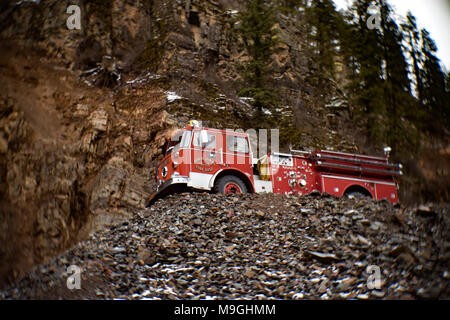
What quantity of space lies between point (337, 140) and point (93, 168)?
45.2 ft

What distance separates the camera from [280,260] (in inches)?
274

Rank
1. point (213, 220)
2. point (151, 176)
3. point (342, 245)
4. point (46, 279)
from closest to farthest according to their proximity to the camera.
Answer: point (46, 279)
point (342, 245)
point (213, 220)
point (151, 176)

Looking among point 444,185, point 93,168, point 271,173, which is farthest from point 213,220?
point 93,168

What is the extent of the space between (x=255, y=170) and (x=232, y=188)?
4.22ft

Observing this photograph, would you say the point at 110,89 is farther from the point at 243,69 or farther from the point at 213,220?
the point at 213,220

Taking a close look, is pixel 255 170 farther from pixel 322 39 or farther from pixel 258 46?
pixel 322 39

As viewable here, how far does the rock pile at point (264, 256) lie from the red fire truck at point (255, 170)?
4.71ft

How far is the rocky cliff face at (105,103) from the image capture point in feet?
42.7

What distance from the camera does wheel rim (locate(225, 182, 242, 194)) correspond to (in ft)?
35.2

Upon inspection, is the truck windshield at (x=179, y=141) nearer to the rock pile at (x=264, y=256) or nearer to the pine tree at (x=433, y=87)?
the rock pile at (x=264, y=256)

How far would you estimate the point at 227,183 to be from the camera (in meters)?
10.8

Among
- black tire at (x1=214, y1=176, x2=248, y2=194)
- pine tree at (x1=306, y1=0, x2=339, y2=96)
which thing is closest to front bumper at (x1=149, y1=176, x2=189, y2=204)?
black tire at (x1=214, y1=176, x2=248, y2=194)

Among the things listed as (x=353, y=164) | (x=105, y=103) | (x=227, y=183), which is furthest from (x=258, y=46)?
(x=227, y=183)

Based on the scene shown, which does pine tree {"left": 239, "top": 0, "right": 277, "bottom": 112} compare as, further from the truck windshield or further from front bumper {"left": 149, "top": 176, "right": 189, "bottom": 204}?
front bumper {"left": 149, "top": 176, "right": 189, "bottom": 204}
